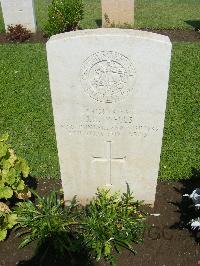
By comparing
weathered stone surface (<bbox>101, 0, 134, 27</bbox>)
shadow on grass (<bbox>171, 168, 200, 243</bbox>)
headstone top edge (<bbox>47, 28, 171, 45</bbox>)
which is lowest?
shadow on grass (<bbox>171, 168, 200, 243</bbox>)

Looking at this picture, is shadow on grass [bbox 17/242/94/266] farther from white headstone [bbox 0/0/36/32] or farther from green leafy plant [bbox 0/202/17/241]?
white headstone [bbox 0/0/36/32]

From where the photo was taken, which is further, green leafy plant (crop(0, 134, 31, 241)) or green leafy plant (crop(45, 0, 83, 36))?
green leafy plant (crop(45, 0, 83, 36))

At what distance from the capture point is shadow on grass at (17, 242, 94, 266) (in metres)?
4.02

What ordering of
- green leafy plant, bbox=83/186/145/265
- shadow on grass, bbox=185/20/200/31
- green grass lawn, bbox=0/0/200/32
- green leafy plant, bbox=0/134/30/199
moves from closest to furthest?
1. green leafy plant, bbox=0/134/30/199
2. green leafy plant, bbox=83/186/145/265
3. shadow on grass, bbox=185/20/200/31
4. green grass lawn, bbox=0/0/200/32

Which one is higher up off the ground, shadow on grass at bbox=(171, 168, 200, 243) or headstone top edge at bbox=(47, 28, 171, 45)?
headstone top edge at bbox=(47, 28, 171, 45)

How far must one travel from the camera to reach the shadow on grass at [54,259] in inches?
158

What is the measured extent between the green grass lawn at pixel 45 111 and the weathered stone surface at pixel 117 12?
2.02 meters

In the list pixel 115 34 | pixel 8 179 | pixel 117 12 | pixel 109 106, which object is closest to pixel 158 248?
pixel 109 106

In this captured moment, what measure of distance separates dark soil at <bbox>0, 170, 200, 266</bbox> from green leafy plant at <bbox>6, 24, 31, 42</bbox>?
7.65 meters

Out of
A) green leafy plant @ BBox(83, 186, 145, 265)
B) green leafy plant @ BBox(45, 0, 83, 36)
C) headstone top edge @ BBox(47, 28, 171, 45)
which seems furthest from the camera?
green leafy plant @ BBox(45, 0, 83, 36)

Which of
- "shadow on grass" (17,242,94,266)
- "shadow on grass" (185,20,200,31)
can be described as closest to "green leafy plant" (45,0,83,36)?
"shadow on grass" (185,20,200,31)

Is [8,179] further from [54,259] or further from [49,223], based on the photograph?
[54,259]

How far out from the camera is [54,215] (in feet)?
14.0

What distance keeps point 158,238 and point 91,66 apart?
7.20 feet
